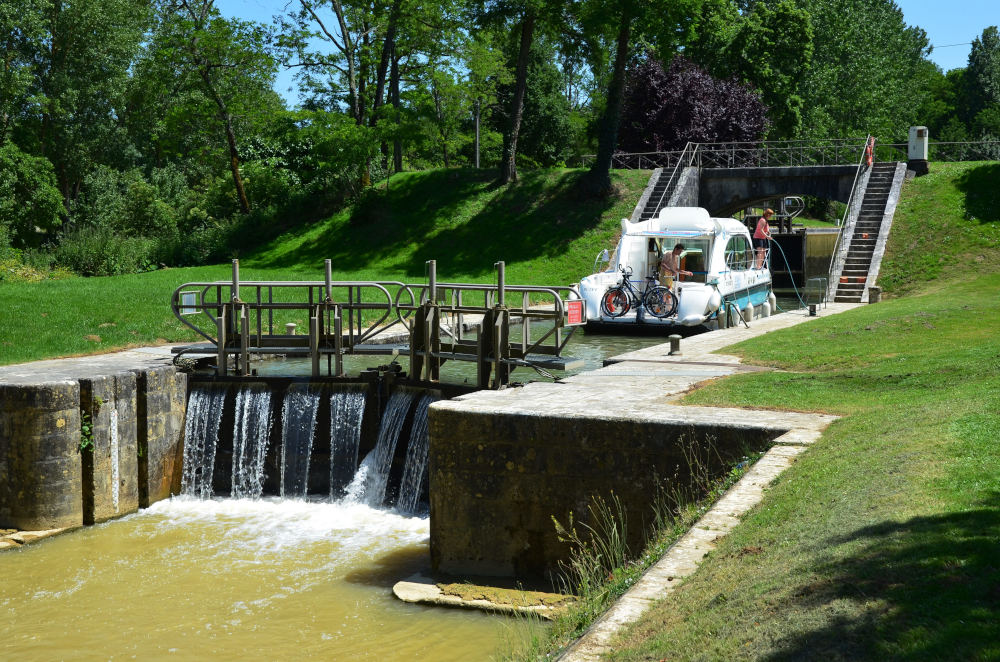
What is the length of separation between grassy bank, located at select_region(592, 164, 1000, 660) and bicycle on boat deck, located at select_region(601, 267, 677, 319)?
10.2 metres

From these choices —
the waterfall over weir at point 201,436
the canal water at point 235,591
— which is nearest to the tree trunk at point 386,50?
the waterfall over weir at point 201,436

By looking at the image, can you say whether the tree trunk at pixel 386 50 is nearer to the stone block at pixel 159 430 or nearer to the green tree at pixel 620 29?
the green tree at pixel 620 29

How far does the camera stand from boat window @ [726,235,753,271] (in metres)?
25.9

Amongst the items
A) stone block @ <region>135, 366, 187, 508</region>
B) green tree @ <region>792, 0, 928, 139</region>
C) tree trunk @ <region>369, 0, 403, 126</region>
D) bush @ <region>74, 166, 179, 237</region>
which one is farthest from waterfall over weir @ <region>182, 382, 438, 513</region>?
green tree @ <region>792, 0, 928, 139</region>

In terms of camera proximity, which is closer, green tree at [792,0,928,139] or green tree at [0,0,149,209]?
green tree at [0,0,149,209]

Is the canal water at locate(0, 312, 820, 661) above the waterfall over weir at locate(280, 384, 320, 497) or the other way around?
the other way around

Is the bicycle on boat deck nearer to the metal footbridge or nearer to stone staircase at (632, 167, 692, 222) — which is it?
the metal footbridge

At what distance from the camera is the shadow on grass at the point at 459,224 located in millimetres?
38812

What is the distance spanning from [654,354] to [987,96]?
81893 mm

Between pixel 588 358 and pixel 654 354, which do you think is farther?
pixel 588 358

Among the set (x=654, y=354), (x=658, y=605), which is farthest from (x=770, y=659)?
(x=654, y=354)

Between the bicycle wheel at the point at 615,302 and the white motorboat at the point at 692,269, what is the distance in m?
0.09

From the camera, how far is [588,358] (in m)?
20.0

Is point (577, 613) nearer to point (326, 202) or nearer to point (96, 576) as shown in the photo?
point (96, 576)
